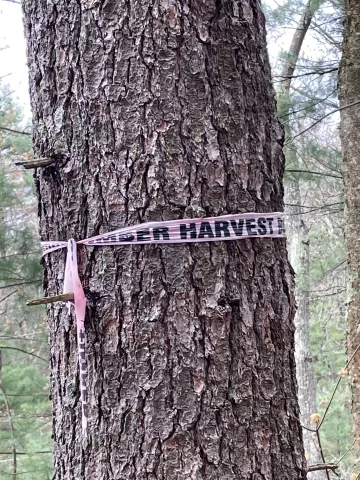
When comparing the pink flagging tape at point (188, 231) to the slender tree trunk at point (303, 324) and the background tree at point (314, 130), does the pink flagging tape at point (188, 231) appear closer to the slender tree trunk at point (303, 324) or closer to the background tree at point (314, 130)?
the background tree at point (314, 130)

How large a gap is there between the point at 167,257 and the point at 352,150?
10.0ft

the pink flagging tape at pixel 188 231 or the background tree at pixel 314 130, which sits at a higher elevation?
the background tree at pixel 314 130

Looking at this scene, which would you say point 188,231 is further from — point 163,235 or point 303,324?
point 303,324

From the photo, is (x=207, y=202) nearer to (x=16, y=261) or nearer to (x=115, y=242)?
(x=115, y=242)

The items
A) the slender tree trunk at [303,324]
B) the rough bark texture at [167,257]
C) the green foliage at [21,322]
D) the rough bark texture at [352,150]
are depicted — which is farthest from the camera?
the slender tree trunk at [303,324]

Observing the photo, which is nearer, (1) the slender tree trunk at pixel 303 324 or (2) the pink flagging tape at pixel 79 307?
(2) the pink flagging tape at pixel 79 307

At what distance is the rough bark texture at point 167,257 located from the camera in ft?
3.24

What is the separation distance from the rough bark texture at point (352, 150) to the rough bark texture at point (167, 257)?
272 cm

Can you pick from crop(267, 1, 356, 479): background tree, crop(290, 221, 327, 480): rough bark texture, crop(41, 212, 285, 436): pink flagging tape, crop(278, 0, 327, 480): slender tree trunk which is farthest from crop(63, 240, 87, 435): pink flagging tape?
crop(290, 221, 327, 480): rough bark texture

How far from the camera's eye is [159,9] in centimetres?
104

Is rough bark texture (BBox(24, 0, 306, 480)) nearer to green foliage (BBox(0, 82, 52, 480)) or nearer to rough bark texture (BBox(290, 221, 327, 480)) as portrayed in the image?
green foliage (BBox(0, 82, 52, 480))

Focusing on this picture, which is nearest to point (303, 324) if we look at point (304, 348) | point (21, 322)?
point (304, 348)

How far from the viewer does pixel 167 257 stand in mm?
1018

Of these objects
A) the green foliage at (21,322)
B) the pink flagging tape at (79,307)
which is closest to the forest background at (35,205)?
the green foliage at (21,322)
